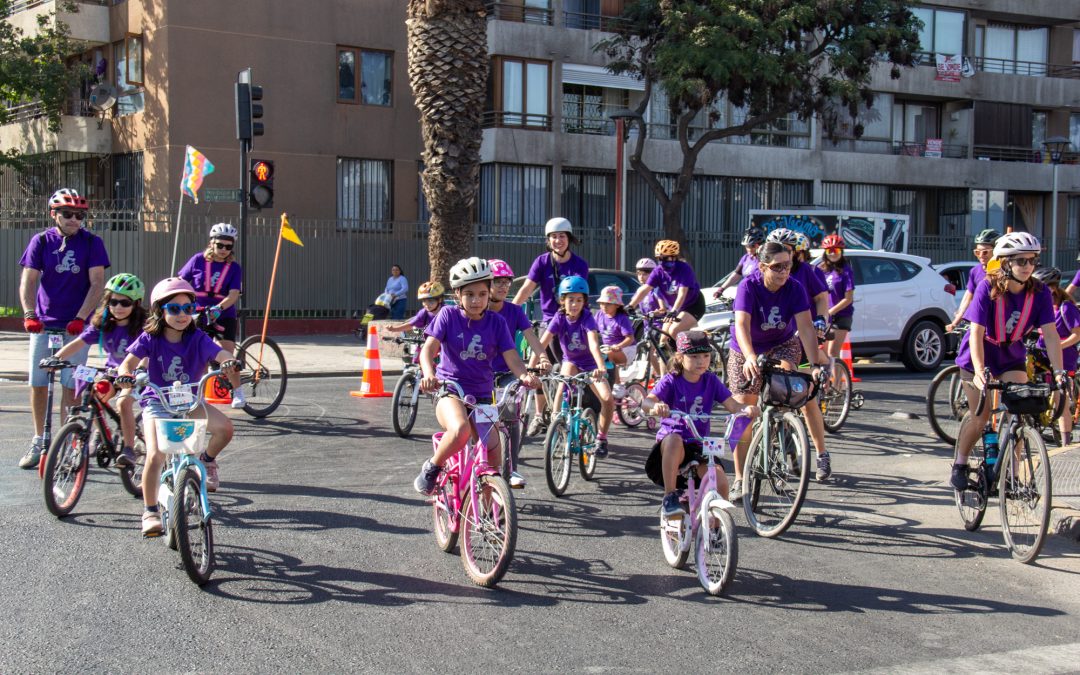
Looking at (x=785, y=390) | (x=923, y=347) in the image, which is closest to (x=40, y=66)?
(x=923, y=347)

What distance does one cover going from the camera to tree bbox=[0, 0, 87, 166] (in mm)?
26656

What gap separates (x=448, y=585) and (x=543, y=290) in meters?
4.83

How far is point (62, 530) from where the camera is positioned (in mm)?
6961

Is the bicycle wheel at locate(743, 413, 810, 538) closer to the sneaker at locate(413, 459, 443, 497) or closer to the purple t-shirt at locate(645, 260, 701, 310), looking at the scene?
the sneaker at locate(413, 459, 443, 497)

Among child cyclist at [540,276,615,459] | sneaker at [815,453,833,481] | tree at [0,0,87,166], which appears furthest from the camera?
tree at [0,0,87,166]

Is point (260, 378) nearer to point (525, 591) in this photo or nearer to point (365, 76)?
point (525, 591)

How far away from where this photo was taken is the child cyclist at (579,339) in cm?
873

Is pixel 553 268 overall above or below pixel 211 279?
above

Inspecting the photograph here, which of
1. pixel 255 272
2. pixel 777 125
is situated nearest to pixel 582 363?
pixel 255 272

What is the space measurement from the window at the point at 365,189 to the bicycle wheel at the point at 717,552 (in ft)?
79.1

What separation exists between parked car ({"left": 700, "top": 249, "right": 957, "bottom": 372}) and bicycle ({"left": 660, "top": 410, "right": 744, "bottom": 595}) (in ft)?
33.0

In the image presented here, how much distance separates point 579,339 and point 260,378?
422 cm

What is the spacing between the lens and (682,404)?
6.47 metres

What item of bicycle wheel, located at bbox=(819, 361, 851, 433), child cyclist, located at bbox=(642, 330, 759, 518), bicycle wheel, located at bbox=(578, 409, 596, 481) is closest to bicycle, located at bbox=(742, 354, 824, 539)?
child cyclist, located at bbox=(642, 330, 759, 518)
